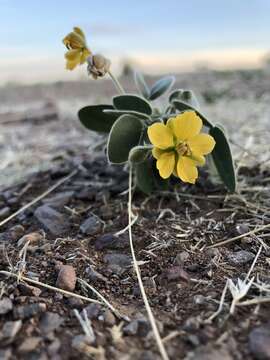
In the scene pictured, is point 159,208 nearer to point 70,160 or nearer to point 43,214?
point 43,214

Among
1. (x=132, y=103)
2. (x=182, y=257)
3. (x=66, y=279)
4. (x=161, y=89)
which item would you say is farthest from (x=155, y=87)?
(x=66, y=279)

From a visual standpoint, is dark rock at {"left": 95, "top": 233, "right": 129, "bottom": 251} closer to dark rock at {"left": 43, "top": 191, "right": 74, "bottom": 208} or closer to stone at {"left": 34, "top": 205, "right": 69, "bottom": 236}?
stone at {"left": 34, "top": 205, "right": 69, "bottom": 236}

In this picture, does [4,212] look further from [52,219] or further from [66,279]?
[66,279]

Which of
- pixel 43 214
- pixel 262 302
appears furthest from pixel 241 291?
pixel 43 214

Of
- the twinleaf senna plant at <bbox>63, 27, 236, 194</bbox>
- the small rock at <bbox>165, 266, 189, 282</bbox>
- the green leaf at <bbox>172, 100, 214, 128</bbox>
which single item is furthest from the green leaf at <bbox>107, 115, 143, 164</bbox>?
the small rock at <bbox>165, 266, 189, 282</bbox>

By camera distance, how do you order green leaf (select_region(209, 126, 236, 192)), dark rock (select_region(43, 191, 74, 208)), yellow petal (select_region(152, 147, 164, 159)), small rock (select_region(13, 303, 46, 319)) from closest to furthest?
small rock (select_region(13, 303, 46, 319))
yellow petal (select_region(152, 147, 164, 159))
green leaf (select_region(209, 126, 236, 192))
dark rock (select_region(43, 191, 74, 208))
